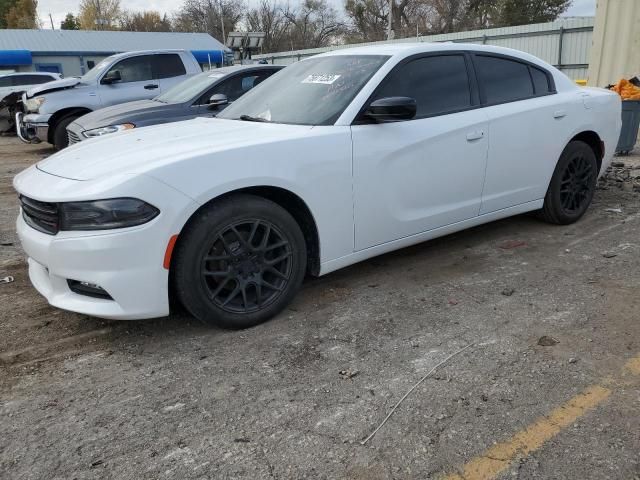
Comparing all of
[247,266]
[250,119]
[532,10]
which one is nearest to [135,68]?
[250,119]

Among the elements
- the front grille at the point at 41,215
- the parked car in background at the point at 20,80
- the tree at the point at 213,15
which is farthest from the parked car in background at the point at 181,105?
the tree at the point at 213,15

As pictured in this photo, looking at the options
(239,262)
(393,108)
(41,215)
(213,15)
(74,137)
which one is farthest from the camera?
(213,15)

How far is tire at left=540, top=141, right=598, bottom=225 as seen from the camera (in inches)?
192

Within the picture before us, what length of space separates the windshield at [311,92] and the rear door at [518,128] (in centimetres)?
105

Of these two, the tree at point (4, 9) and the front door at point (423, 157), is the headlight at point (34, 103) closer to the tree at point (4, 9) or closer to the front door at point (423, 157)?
the front door at point (423, 157)

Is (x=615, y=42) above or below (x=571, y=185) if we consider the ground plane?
above

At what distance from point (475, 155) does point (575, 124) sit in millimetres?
1371

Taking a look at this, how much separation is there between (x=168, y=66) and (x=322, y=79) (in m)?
7.98

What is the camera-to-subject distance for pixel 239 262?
318 centimetres

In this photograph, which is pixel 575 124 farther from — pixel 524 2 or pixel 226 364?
pixel 524 2

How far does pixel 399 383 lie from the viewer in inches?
106

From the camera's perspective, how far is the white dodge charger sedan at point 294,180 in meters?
2.85

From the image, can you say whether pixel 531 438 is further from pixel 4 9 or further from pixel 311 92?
pixel 4 9

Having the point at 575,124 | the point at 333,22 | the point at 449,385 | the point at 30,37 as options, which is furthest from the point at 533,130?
the point at 333,22
